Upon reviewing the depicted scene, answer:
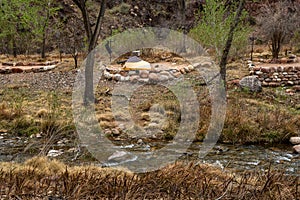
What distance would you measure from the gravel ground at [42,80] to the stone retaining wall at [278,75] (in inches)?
223

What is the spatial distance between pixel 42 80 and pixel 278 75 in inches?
287

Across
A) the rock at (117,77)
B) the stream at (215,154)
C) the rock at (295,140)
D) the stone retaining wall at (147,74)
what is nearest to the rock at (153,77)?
the stone retaining wall at (147,74)

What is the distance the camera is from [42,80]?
11.1m

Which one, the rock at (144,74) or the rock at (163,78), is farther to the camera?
the rock at (144,74)

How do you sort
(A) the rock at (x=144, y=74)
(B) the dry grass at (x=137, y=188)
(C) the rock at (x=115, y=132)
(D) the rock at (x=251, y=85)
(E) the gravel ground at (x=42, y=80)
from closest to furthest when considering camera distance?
(B) the dry grass at (x=137, y=188), (C) the rock at (x=115, y=132), (D) the rock at (x=251, y=85), (E) the gravel ground at (x=42, y=80), (A) the rock at (x=144, y=74)

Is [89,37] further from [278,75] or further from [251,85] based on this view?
[278,75]

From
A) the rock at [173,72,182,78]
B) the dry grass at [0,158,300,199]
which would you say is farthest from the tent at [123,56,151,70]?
the dry grass at [0,158,300,199]

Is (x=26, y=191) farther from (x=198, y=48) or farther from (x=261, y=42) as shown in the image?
(x=261, y=42)

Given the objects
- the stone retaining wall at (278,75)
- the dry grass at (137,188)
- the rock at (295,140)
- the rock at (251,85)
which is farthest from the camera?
the stone retaining wall at (278,75)

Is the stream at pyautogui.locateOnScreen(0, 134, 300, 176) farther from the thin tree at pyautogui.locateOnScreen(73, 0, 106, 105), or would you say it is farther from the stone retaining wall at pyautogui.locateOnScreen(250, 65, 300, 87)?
the stone retaining wall at pyautogui.locateOnScreen(250, 65, 300, 87)

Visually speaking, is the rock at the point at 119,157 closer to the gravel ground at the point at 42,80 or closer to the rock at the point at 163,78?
the gravel ground at the point at 42,80

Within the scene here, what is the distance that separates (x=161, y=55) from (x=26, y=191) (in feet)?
42.4

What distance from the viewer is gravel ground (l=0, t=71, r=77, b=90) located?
10.1 meters

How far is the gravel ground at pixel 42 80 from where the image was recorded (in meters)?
10.1
